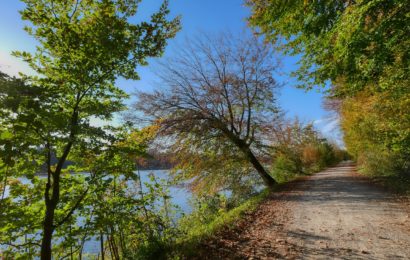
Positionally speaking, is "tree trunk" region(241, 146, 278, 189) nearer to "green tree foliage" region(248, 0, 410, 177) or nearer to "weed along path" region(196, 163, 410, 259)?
"weed along path" region(196, 163, 410, 259)

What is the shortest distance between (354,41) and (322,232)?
4109mm

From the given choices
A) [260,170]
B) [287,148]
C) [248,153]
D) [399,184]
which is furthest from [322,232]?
[287,148]

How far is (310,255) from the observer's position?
15.1 feet

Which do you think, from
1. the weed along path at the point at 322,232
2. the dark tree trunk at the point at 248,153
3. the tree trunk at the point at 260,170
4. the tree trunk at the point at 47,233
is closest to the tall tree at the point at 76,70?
the tree trunk at the point at 47,233

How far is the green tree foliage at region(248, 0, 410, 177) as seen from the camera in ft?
16.4

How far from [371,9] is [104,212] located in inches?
252

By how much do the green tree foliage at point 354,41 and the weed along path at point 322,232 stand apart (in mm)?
3407

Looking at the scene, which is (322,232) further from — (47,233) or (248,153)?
(248,153)

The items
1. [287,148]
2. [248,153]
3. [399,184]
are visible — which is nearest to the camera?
[399,184]

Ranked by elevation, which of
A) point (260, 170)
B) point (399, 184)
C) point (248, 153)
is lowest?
point (399, 184)

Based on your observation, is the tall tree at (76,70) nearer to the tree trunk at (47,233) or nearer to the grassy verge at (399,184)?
the tree trunk at (47,233)

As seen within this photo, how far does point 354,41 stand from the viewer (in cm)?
511

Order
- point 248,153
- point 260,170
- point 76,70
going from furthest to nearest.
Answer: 1. point 260,170
2. point 248,153
3. point 76,70

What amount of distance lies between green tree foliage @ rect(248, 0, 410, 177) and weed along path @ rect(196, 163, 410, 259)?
341 cm
